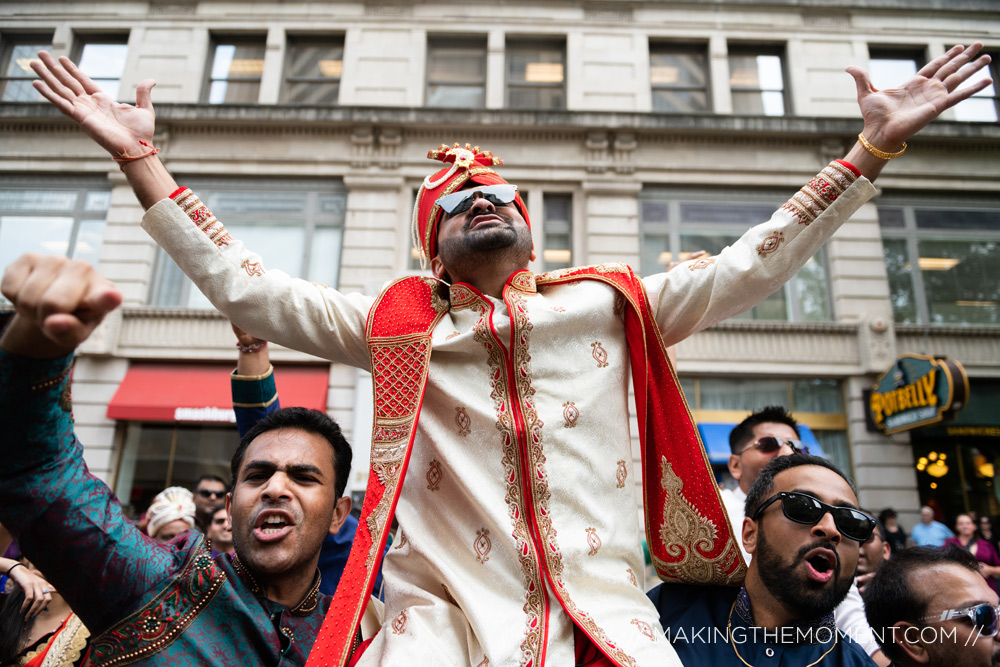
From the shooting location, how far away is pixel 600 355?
2150mm

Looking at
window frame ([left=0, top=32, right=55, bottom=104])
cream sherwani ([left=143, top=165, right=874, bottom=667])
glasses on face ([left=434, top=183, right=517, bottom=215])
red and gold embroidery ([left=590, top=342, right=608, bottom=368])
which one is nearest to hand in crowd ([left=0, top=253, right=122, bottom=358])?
cream sherwani ([left=143, top=165, right=874, bottom=667])

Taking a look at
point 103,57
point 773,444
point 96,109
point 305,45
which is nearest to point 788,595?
point 773,444

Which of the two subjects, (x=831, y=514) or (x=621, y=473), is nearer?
(x=621, y=473)

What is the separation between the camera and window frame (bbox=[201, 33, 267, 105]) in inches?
490

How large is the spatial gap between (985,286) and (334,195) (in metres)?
11.8

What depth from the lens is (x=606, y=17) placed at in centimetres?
1252

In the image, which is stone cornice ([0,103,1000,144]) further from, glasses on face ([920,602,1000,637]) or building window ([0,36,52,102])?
glasses on face ([920,602,1000,637])

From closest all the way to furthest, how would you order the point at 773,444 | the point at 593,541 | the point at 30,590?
1. the point at 593,541
2. the point at 30,590
3. the point at 773,444

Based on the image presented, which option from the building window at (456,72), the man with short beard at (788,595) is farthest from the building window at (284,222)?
the man with short beard at (788,595)

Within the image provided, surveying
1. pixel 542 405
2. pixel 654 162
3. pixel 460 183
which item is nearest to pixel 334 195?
pixel 654 162

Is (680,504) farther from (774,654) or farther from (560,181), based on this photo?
(560,181)

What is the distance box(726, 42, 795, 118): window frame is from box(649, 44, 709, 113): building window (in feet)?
1.63

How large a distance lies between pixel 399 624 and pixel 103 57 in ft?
47.7

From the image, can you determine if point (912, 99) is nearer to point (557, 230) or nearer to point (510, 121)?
point (557, 230)
